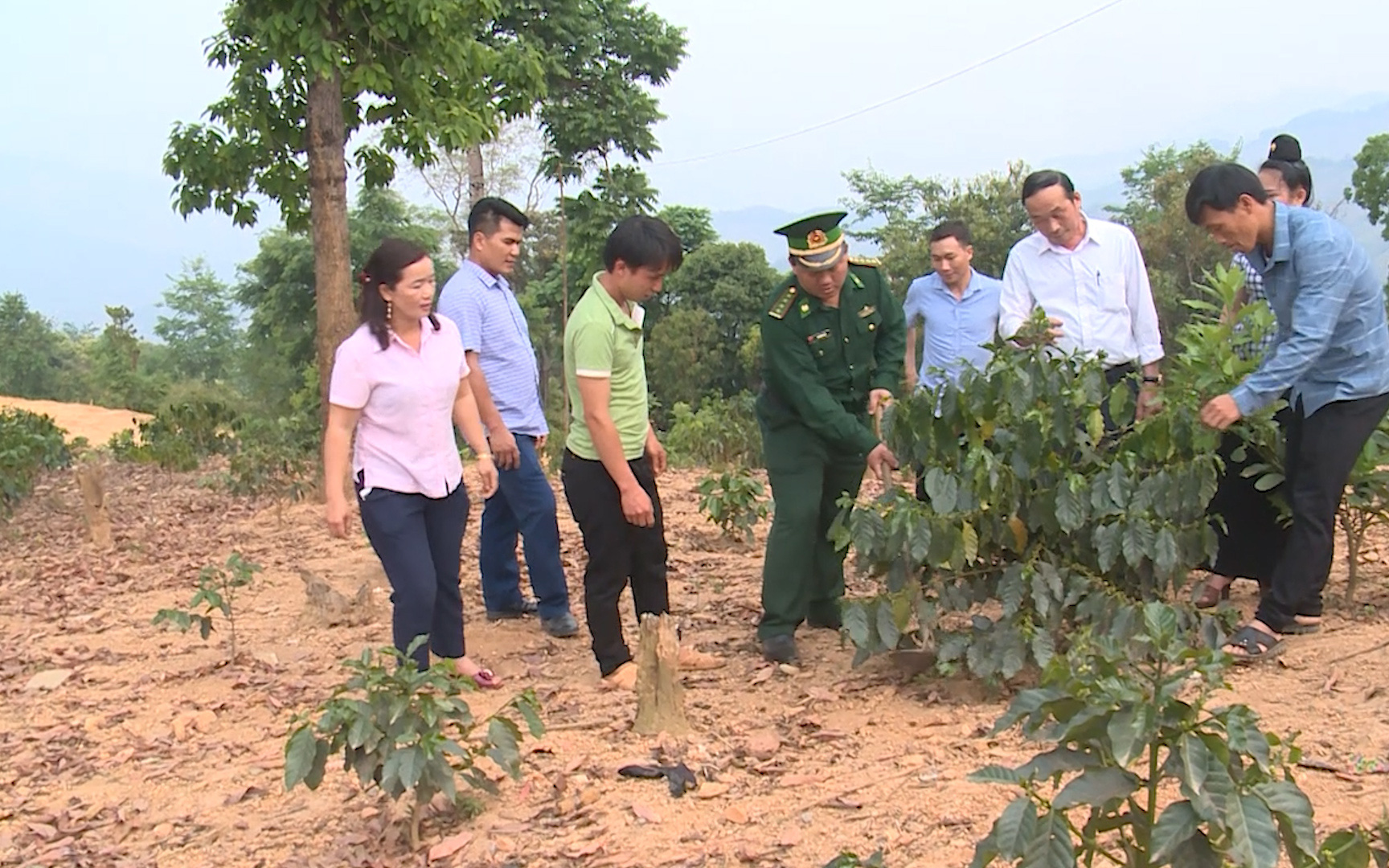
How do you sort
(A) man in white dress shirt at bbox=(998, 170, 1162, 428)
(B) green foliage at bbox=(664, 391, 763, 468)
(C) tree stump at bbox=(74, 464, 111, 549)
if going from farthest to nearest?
(B) green foliage at bbox=(664, 391, 763, 468)
(C) tree stump at bbox=(74, 464, 111, 549)
(A) man in white dress shirt at bbox=(998, 170, 1162, 428)

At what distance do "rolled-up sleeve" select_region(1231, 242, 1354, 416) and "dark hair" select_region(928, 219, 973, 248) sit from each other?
5.97 feet

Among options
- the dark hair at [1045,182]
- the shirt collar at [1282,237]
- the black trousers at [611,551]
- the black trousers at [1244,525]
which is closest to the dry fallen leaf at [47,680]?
the black trousers at [611,551]

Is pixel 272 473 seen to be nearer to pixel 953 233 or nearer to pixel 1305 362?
pixel 953 233

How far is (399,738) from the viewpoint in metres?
2.98

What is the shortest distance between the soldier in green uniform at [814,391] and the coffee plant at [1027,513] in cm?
36

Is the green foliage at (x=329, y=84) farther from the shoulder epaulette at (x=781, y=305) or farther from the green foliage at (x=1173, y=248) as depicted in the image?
the green foliage at (x=1173, y=248)

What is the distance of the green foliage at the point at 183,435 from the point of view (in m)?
13.7

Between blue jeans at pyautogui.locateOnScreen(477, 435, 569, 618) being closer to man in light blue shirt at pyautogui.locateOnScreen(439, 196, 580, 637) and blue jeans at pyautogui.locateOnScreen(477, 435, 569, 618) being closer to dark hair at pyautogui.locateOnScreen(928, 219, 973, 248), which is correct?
man in light blue shirt at pyautogui.locateOnScreen(439, 196, 580, 637)

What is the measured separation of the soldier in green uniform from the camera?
162 inches

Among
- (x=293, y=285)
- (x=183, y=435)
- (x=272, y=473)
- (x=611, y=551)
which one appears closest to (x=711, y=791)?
(x=611, y=551)

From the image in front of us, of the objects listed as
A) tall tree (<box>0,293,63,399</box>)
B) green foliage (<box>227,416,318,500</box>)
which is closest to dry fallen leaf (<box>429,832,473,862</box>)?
green foliage (<box>227,416,318,500</box>)

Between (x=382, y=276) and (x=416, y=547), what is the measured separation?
833mm

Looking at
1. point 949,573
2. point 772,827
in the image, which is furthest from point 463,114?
point 772,827

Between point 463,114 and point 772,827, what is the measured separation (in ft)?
19.2
